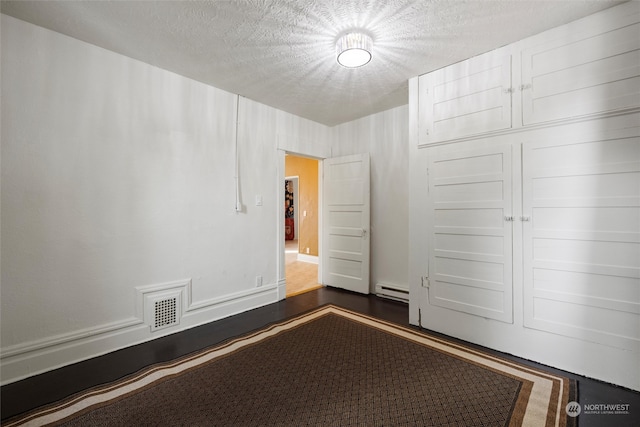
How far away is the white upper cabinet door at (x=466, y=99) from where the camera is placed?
221cm

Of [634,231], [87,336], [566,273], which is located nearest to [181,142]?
[87,336]

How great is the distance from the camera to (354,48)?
2.03 meters

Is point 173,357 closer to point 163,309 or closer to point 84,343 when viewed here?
point 163,309

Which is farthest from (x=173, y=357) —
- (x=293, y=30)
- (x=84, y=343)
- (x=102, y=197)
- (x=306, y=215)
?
(x=306, y=215)

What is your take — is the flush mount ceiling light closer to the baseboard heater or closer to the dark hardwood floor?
the dark hardwood floor

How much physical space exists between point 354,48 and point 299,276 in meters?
3.71

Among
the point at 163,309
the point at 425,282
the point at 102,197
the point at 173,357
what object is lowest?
the point at 173,357

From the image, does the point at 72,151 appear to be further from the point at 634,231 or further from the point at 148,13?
the point at 634,231

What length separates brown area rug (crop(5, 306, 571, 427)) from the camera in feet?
4.94

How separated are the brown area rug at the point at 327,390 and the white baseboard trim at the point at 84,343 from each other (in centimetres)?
54

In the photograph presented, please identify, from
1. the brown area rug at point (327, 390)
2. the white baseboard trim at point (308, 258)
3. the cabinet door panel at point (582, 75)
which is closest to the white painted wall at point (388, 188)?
the brown area rug at point (327, 390)

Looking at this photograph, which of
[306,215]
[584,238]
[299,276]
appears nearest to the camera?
[584,238]

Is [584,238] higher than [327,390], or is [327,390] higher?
[584,238]

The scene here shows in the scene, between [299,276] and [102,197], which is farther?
[299,276]
